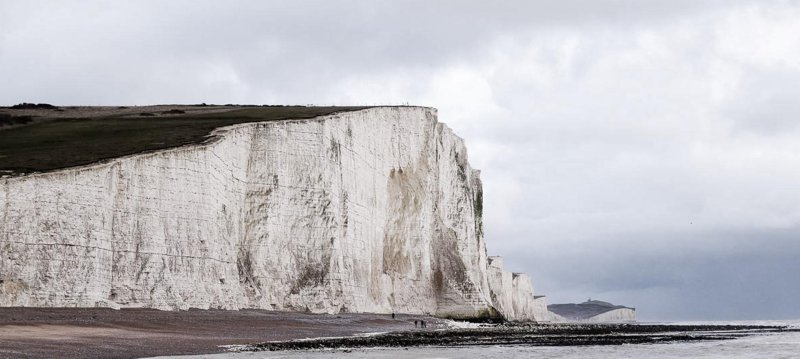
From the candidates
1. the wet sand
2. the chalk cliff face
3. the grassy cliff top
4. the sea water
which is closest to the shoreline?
the wet sand

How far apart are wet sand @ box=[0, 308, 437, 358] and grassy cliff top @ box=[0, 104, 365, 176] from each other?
6.44 meters

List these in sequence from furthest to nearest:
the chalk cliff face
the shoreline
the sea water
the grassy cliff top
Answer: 1. the grassy cliff top
2. the chalk cliff face
3. the sea water
4. the shoreline

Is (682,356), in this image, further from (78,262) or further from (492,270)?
(492,270)

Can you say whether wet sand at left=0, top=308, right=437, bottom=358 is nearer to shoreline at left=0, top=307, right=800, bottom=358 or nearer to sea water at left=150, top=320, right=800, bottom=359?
shoreline at left=0, top=307, right=800, bottom=358

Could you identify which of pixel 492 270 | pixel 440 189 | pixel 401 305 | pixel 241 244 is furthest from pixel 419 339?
pixel 492 270

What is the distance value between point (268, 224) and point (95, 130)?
12031 millimetres

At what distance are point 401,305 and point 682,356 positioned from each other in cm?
3376

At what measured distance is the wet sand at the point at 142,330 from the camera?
893 inches

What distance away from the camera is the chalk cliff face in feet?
105

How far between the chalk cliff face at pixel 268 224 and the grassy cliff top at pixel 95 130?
1.87 meters

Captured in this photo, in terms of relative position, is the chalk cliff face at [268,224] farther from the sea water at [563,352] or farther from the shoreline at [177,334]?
the sea water at [563,352]

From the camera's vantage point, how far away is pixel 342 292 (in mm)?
46938

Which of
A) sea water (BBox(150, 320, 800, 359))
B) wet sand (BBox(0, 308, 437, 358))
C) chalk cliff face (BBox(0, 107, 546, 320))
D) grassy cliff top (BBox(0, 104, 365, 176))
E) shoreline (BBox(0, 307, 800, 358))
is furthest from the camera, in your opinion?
grassy cliff top (BBox(0, 104, 365, 176))

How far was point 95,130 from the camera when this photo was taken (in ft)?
165
